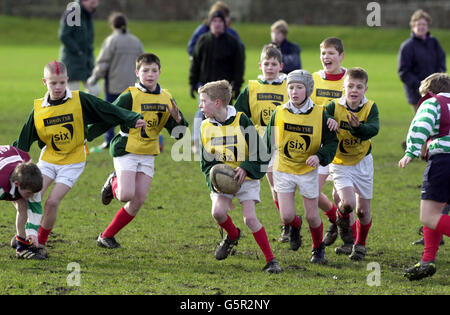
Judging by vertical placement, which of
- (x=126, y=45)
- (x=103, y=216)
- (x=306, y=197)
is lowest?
(x=103, y=216)

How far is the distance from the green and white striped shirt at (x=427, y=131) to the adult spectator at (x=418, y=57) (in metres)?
6.19

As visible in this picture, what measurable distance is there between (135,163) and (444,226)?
284 centimetres

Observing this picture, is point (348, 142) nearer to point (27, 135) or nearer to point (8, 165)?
point (27, 135)

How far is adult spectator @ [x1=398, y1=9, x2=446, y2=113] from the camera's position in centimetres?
1188

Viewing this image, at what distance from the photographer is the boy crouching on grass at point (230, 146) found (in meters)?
6.13

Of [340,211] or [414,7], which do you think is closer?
[340,211]

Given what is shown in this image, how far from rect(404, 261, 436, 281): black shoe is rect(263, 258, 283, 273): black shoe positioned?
102cm

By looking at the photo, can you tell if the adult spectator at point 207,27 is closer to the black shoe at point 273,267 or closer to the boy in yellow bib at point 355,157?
the boy in yellow bib at point 355,157

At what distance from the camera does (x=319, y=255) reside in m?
6.42

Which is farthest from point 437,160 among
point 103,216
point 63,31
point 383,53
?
point 383,53

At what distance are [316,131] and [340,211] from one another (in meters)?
0.87

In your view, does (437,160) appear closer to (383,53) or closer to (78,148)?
(78,148)

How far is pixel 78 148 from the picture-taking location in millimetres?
6652

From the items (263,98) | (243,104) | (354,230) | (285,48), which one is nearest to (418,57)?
(285,48)
